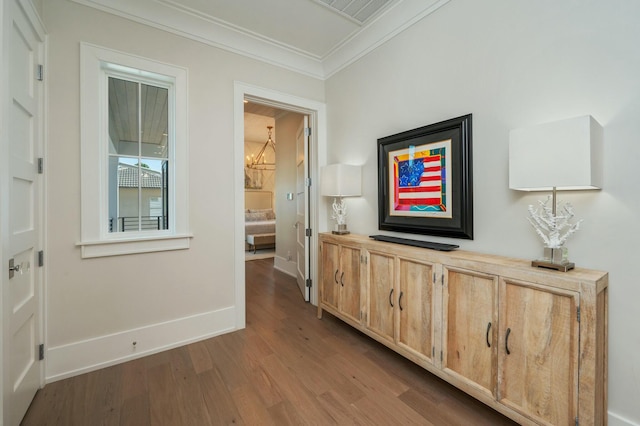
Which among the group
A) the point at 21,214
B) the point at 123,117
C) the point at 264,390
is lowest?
the point at 264,390

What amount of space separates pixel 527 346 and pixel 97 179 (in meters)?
2.97

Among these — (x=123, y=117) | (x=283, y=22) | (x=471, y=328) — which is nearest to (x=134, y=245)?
(x=123, y=117)

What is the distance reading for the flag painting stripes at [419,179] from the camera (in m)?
2.09

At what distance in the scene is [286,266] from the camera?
192 inches

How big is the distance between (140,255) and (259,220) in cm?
551

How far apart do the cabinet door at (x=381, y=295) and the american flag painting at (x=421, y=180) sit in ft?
1.58

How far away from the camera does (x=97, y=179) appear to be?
2.11 m

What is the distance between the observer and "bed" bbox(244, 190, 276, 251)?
22.1 feet

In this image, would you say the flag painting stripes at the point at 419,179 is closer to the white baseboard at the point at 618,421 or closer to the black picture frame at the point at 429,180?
the black picture frame at the point at 429,180

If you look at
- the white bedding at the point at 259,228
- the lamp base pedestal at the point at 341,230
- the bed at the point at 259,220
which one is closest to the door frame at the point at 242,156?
the lamp base pedestal at the point at 341,230

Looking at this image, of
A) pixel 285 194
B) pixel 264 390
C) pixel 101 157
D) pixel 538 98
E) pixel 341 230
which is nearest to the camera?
pixel 538 98

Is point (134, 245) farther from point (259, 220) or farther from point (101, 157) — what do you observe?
point (259, 220)

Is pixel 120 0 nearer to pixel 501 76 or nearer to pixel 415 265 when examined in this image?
pixel 501 76

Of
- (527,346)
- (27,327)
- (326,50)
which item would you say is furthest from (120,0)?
(527,346)
